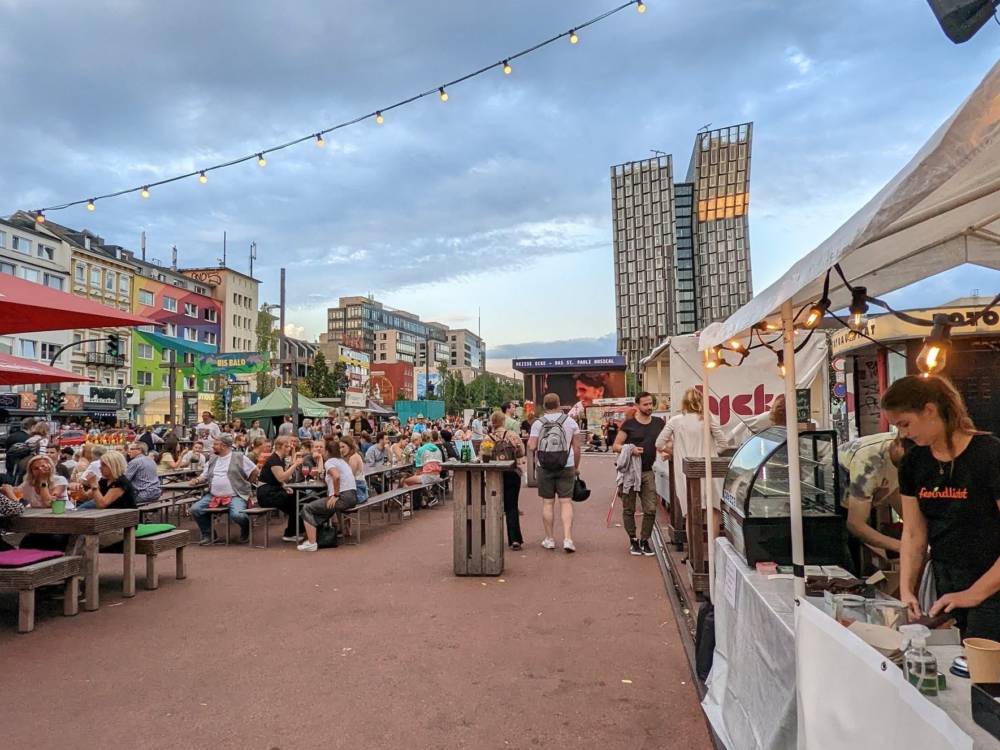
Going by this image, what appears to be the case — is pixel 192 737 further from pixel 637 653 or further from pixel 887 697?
pixel 887 697

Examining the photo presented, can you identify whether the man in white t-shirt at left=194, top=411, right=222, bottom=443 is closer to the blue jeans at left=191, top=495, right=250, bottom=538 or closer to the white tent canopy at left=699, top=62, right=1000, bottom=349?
the blue jeans at left=191, top=495, right=250, bottom=538

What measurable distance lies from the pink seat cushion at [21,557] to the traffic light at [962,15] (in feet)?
22.4

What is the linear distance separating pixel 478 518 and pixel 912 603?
15.8 feet

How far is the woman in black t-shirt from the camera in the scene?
8.31ft

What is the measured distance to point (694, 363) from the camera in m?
9.92

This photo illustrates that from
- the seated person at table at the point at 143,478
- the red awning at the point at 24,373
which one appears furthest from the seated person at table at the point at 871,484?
the red awning at the point at 24,373

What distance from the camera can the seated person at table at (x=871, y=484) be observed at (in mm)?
3574

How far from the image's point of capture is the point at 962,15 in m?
2.90


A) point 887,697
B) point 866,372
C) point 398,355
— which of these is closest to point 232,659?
Result: point 887,697

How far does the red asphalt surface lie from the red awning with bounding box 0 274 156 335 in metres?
2.48

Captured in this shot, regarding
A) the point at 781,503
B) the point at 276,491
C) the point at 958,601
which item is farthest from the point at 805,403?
the point at 958,601

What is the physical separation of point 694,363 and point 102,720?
8.32 m

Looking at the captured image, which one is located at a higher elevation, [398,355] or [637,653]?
[398,355]

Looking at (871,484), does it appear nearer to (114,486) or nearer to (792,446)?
(792,446)
